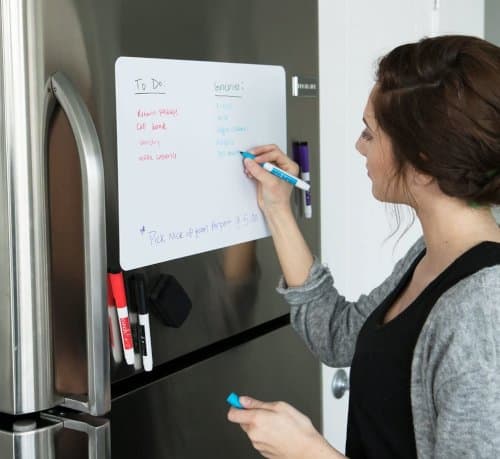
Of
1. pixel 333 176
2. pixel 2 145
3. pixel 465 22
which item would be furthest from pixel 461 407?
pixel 465 22

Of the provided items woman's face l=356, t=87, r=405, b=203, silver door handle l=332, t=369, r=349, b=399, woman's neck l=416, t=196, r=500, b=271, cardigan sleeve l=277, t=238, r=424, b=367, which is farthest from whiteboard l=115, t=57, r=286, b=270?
silver door handle l=332, t=369, r=349, b=399

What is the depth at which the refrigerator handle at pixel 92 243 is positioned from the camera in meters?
0.96

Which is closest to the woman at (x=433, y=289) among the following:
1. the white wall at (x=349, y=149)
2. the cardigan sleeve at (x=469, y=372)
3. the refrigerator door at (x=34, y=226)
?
the cardigan sleeve at (x=469, y=372)

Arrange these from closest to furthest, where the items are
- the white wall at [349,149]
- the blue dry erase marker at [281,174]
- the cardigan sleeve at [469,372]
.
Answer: the cardigan sleeve at [469,372] → the blue dry erase marker at [281,174] → the white wall at [349,149]

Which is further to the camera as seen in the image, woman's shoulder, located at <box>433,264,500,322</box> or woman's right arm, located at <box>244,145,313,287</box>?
woman's right arm, located at <box>244,145,313,287</box>

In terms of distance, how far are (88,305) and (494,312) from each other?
0.49 m

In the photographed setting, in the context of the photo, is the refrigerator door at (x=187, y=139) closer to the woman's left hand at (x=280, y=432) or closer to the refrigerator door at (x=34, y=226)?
the refrigerator door at (x=34, y=226)

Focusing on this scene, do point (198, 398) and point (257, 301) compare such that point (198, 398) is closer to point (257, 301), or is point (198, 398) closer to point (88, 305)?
point (257, 301)

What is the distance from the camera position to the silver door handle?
1.80 m

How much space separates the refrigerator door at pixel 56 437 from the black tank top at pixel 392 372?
0.36 metres

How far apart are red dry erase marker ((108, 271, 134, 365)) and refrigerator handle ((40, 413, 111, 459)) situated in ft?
0.32

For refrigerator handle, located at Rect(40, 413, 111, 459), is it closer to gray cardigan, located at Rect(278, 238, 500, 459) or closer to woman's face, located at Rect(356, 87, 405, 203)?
gray cardigan, located at Rect(278, 238, 500, 459)

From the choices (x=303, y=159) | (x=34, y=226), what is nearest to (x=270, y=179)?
(x=303, y=159)

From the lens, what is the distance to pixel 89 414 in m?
1.05
